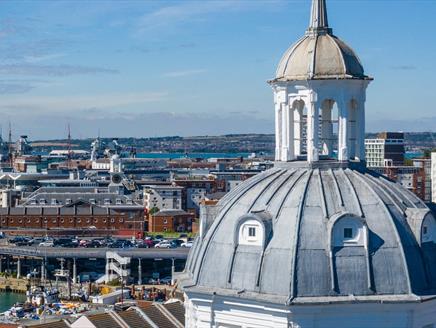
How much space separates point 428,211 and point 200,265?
324cm

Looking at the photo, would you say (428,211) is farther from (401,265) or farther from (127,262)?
(127,262)

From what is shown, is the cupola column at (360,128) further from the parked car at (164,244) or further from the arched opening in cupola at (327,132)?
the parked car at (164,244)

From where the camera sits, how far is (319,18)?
1540cm

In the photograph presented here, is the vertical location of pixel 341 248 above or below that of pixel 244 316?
above

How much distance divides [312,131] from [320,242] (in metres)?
1.74

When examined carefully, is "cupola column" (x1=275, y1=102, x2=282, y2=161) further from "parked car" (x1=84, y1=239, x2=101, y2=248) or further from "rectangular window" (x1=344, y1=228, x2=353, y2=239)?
"parked car" (x1=84, y1=239, x2=101, y2=248)

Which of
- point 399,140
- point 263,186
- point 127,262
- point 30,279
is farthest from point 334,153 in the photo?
point 399,140

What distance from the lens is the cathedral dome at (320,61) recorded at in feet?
48.5

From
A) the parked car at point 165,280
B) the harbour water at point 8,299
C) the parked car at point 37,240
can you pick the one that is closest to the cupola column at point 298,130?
the harbour water at point 8,299

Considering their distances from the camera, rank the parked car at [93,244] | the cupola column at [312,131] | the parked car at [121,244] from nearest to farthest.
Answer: the cupola column at [312,131] < the parked car at [121,244] < the parked car at [93,244]

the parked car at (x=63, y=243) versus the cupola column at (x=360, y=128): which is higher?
the cupola column at (x=360, y=128)

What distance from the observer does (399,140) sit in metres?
147

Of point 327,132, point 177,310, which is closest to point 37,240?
point 177,310

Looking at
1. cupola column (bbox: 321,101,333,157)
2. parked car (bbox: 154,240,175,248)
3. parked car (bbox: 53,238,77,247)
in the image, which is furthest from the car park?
cupola column (bbox: 321,101,333,157)
